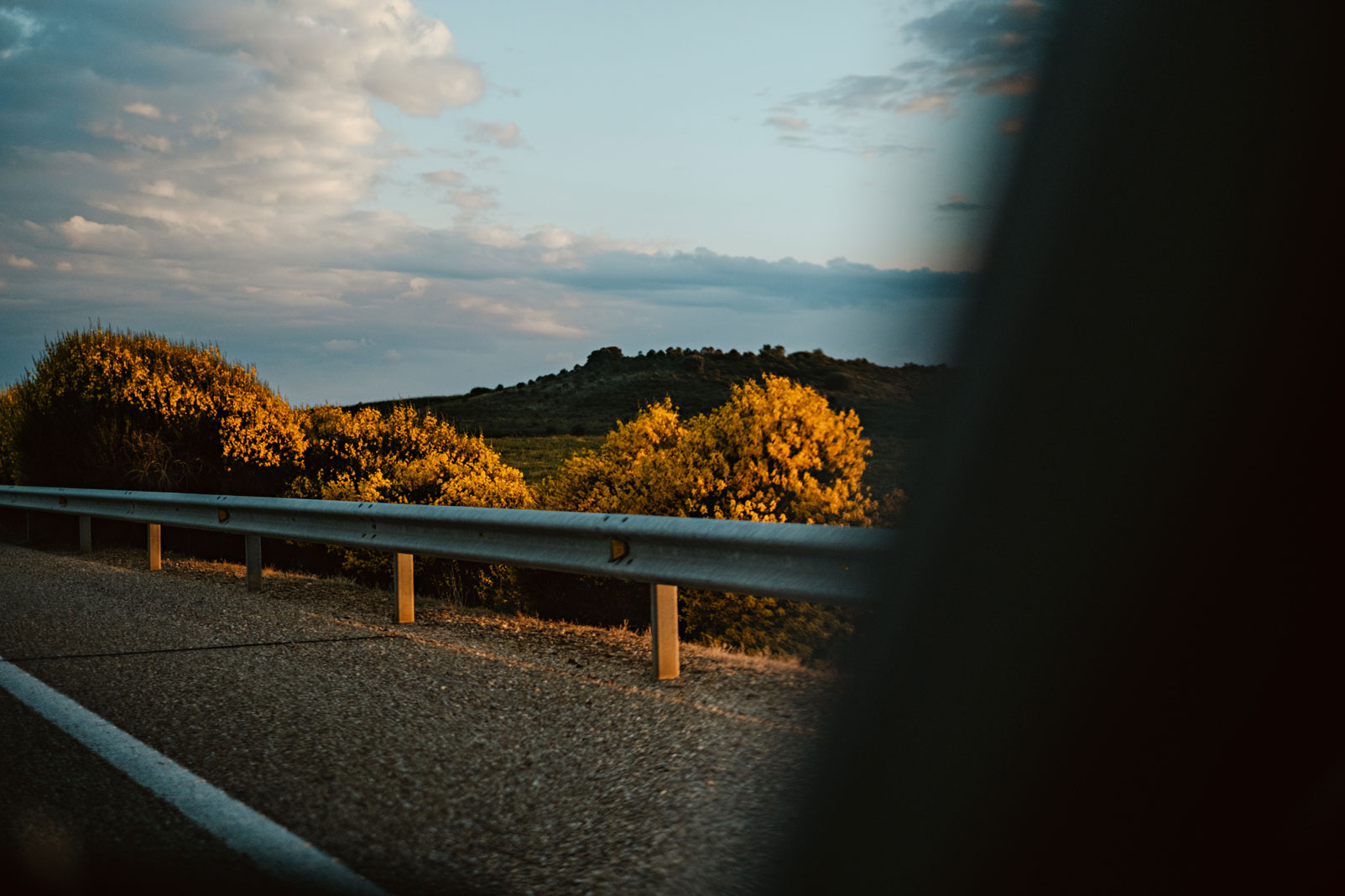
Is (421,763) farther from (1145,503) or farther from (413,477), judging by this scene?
(413,477)

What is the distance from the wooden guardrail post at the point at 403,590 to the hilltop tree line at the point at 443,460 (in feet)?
4.50

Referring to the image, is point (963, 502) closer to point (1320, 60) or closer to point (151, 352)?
point (1320, 60)

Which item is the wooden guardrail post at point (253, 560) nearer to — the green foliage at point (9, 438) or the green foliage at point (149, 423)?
the green foliage at point (149, 423)

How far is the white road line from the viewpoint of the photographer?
2.75 metres

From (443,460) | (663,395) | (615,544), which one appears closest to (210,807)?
Answer: (615,544)

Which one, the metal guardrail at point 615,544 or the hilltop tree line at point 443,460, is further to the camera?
the hilltop tree line at point 443,460

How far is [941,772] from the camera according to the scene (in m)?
1.83

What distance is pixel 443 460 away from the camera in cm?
1023

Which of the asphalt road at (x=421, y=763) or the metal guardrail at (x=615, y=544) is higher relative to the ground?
the metal guardrail at (x=615, y=544)

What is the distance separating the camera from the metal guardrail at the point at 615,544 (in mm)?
3904

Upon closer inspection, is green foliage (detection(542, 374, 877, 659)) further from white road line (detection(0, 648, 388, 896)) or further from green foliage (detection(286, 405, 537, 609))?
white road line (detection(0, 648, 388, 896))

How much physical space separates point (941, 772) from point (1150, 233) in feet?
3.17

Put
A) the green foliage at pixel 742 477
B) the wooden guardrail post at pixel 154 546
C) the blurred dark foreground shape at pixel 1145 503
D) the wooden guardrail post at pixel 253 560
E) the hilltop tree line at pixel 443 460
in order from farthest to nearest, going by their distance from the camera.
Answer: the wooden guardrail post at pixel 154 546 < the wooden guardrail post at pixel 253 560 < the hilltop tree line at pixel 443 460 < the green foliage at pixel 742 477 < the blurred dark foreground shape at pixel 1145 503

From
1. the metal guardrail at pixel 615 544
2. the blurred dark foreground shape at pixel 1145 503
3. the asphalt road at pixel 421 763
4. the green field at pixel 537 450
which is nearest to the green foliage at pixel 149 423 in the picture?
the metal guardrail at pixel 615 544
